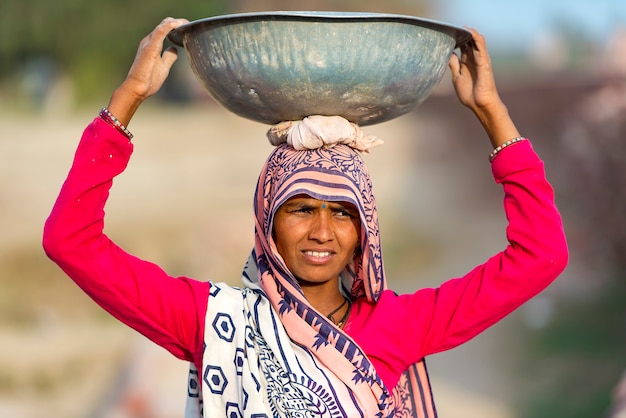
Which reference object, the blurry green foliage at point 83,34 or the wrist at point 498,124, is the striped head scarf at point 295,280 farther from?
the blurry green foliage at point 83,34

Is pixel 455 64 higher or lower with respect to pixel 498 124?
higher

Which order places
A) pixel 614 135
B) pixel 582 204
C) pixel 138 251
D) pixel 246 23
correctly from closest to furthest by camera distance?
pixel 246 23 < pixel 614 135 < pixel 582 204 < pixel 138 251

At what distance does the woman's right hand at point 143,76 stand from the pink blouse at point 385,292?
0.06 m

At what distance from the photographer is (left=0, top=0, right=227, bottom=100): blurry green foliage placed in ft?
26.9

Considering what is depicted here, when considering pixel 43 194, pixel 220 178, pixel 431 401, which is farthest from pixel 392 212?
pixel 431 401

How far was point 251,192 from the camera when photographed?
788cm

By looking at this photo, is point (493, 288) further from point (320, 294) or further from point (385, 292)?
point (320, 294)

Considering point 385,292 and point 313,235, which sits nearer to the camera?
point 313,235

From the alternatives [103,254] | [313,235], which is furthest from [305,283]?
[103,254]

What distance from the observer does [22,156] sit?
823 centimetres

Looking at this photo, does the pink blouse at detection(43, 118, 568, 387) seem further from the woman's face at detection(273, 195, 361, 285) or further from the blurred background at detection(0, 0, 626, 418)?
the blurred background at detection(0, 0, 626, 418)

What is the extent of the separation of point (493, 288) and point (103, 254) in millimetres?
896

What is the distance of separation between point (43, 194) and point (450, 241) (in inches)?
132

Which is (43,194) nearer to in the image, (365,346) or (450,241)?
(450,241)
